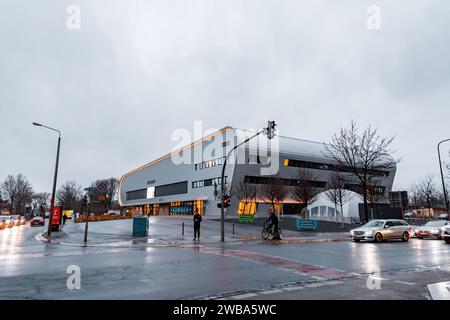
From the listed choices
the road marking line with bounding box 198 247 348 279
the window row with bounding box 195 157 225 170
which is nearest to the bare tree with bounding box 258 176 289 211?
the window row with bounding box 195 157 225 170

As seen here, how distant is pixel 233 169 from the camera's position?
55.7 metres

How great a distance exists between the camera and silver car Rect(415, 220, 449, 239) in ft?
74.1

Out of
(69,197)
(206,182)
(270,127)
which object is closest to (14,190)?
(69,197)

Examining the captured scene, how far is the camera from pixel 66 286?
22.7 ft

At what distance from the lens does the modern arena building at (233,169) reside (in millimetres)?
56562

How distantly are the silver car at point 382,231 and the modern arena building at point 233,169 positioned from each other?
28.4 metres

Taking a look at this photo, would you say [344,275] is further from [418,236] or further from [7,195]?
[7,195]

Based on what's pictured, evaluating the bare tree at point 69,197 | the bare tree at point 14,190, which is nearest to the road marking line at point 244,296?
the bare tree at point 14,190

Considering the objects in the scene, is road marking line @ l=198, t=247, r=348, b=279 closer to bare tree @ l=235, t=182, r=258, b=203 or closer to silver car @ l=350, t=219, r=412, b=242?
silver car @ l=350, t=219, r=412, b=242

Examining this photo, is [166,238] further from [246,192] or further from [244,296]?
[246,192]

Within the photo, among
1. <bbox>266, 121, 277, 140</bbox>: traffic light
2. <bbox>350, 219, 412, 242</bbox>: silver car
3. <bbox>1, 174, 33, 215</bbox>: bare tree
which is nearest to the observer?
<bbox>266, 121, 277, 140</bbox>: traffic light

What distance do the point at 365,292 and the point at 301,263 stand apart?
14.2 feet

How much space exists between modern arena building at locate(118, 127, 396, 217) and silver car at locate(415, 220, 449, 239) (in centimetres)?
2545

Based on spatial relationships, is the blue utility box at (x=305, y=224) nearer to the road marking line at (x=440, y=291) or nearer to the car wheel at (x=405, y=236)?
the car wheel at (x=405, y=236)
